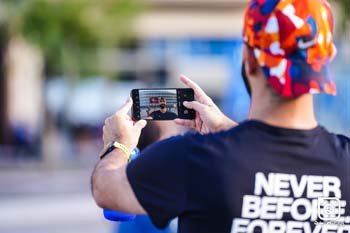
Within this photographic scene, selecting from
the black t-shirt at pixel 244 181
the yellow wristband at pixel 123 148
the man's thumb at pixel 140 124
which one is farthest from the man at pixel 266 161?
the man's thumb at pixel 140 124

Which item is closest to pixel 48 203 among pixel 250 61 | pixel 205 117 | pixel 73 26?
pixel 73 26

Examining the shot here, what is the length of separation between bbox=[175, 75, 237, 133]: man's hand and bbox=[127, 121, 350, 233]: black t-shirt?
381 millimetres

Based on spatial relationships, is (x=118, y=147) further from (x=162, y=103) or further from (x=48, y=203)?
(x=48, y=203)

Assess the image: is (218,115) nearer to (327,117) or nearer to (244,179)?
(244,179)

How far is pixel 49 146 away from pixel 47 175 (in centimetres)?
251

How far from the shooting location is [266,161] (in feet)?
9.78

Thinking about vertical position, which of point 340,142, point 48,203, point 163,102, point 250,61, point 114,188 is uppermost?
point 250,61

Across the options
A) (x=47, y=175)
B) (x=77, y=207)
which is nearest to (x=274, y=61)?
(x=77, y=207)

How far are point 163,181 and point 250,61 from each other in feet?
1.46

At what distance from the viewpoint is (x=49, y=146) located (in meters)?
35.3

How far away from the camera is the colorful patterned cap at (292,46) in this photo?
2.96 m

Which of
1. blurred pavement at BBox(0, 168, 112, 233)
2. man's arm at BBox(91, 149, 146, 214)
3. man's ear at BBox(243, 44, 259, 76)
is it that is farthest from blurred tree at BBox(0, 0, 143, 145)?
man's ear at BBox(243, 44, 259, 76)

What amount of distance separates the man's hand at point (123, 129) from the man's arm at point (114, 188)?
135mm

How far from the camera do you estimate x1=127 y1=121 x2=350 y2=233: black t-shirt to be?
295 cm
